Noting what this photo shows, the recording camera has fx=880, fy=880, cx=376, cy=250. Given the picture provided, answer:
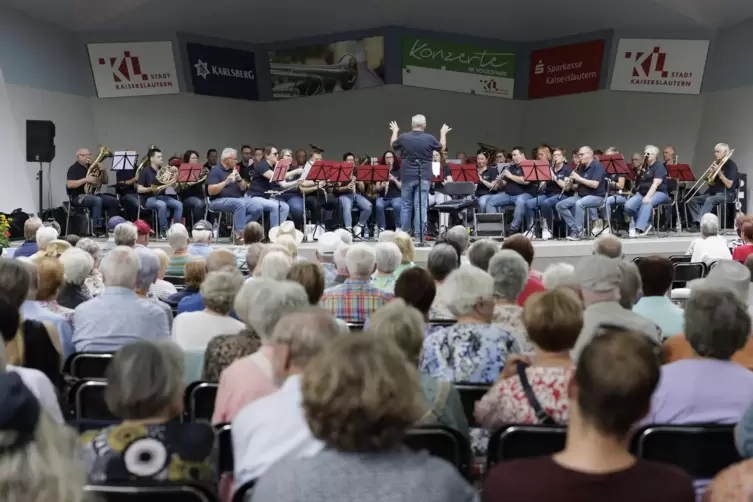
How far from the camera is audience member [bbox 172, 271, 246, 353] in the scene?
3.37 metres

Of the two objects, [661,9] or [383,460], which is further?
[661,9]

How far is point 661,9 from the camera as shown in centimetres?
1263

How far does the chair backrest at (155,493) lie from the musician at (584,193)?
870cm

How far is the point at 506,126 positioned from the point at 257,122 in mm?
4246

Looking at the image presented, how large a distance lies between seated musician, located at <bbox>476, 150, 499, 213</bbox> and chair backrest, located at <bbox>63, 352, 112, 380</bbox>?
26.3 feet

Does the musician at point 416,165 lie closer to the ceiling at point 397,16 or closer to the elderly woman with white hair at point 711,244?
the elderly woman with white hair at point 711,244

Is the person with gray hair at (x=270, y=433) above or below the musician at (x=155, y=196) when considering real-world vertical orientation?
above

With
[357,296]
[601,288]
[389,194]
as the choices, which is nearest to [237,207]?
[389,194]

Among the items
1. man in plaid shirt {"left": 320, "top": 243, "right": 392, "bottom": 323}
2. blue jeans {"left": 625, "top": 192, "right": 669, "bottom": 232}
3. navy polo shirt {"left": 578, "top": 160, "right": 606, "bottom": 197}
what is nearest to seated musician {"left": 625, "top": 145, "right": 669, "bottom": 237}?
blue jeans {"left": 625, "top": 192, "right": 669, "bottom": 232}

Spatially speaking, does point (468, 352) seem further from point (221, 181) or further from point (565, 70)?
point (565, 70)

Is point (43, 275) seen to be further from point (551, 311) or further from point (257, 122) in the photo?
point (257, 122)

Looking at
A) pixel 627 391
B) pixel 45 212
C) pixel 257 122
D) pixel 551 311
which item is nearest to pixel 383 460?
pixel 627 391

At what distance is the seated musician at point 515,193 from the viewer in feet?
34.5

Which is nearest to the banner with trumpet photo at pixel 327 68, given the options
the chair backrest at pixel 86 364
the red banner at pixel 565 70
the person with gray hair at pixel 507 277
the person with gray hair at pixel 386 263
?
the red banner at pixel 565 70
